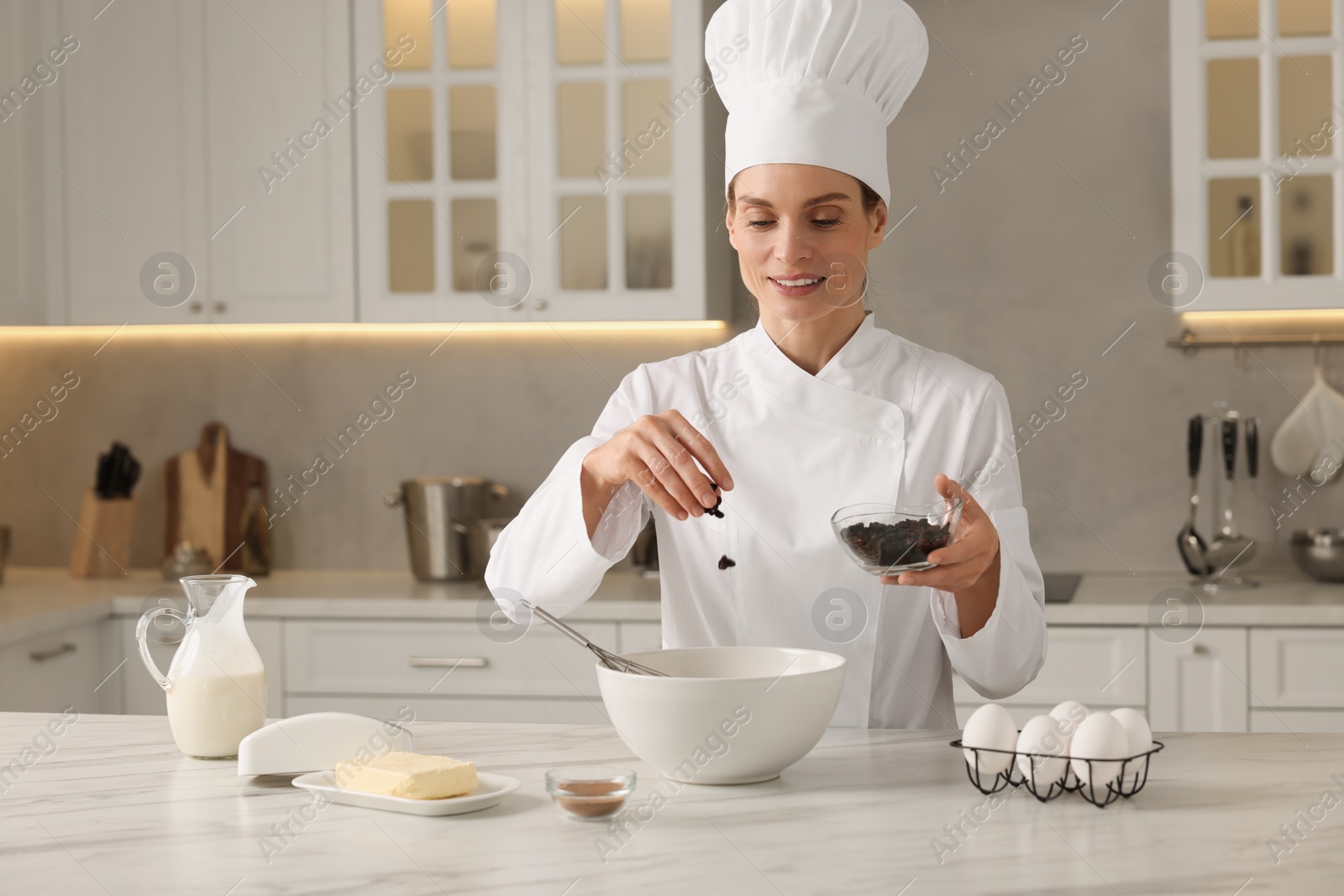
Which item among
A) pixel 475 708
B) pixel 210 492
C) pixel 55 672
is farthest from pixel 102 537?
pixel 475 708

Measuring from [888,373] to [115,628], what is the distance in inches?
76.5

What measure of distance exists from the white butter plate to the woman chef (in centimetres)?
33

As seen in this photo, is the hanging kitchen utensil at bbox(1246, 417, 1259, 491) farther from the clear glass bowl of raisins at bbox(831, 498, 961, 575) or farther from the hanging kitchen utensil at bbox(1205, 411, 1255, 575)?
the clear glass bowl of raisins at bbox(831, 498, 961, 575)

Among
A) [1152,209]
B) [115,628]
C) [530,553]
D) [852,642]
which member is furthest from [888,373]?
[115,628]

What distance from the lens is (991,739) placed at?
101cm

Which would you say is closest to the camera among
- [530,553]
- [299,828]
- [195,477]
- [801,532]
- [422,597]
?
[299,828]

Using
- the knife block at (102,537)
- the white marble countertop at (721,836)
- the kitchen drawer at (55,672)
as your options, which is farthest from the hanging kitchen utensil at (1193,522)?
the knife block at (102,537)

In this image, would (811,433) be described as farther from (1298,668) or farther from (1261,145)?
(1261,145)

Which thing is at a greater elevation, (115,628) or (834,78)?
(834,78)

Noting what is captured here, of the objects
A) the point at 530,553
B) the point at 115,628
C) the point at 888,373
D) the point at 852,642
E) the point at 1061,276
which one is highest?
the point at 1061,276

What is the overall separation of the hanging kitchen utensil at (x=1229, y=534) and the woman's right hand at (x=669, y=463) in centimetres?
193

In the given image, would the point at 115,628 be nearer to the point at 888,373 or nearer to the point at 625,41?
the point at 625,41

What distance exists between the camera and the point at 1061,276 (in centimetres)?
292

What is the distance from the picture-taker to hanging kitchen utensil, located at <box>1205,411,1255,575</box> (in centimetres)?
269
